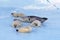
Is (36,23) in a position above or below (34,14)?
below

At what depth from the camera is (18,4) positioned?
3223mm

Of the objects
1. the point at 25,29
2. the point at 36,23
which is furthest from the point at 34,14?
the point at 25,29

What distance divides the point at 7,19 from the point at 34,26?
0.40 meters

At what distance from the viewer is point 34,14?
2824 mm

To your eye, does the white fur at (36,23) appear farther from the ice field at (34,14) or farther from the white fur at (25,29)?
the white fur at (25,29)

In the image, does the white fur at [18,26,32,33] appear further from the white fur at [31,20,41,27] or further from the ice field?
the white fur at [31,20,41,27]

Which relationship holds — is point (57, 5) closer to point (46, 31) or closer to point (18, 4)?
point (18, 4)

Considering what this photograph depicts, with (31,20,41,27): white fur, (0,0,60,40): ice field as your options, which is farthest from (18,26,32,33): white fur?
(31,20,41,27): white fur

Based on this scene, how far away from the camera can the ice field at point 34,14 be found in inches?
83.0

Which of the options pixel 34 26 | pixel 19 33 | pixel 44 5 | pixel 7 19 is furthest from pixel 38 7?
pixel 19 33

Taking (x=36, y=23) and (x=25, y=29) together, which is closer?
(x=25, y=29)

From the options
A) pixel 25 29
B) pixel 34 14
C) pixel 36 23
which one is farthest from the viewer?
pixel 34 14

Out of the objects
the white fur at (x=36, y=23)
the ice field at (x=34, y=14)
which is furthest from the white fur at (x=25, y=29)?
the white fur at (x=36, y=23)

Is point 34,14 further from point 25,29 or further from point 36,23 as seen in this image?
point 25,29
